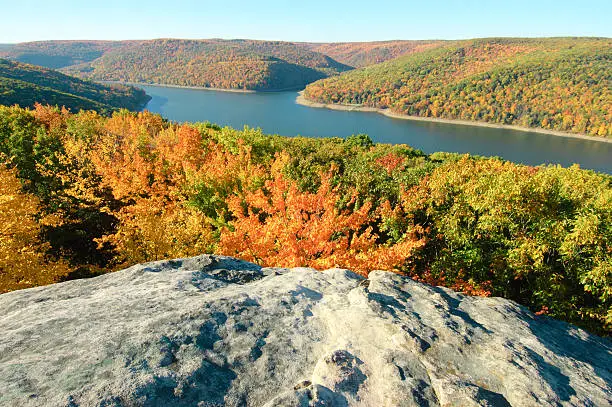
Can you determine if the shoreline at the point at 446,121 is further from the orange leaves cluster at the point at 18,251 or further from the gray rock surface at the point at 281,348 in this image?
the orange leaves cluster at the point at 18,251

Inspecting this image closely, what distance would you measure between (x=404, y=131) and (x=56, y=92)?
4794 inches

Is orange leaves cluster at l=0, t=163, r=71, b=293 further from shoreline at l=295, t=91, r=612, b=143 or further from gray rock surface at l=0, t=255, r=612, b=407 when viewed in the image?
shoreline at l=295, t=91, r=612, b=143

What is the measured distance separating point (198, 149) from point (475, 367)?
33.1 metres

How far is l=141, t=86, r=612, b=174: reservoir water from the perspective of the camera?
363ft

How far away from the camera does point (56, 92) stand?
106 metres

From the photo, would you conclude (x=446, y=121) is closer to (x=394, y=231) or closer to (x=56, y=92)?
(x=56, y=92)

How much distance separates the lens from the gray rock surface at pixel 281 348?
5.16 m

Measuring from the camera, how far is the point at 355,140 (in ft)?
158

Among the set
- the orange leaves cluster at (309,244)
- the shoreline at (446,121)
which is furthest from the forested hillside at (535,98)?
the orange leaves cluster at (309,244)

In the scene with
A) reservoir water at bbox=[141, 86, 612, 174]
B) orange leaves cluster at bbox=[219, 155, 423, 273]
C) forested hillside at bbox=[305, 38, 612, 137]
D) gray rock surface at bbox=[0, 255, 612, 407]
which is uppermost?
forested hillside at bbox=[305, 38, 612, 137]

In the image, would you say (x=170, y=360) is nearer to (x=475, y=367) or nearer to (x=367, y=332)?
(x=367, y=332)

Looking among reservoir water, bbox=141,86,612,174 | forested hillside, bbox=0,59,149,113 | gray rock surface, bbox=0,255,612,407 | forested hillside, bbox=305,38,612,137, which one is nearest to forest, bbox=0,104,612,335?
gray rock surface, bbox=0,255,612,407

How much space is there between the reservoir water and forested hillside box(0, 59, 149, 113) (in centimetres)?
1669

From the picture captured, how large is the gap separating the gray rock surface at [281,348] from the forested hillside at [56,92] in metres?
102
